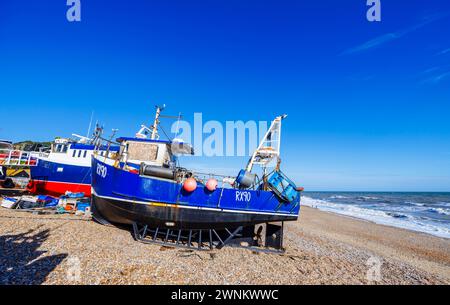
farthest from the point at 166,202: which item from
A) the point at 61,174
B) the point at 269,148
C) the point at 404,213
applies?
the point at 404,213

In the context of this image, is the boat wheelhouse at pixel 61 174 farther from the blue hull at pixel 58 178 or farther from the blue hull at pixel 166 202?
the blue hull at pixel 166 202

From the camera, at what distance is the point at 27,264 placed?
5496 millimetres

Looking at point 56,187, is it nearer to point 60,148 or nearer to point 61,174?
point 61,174

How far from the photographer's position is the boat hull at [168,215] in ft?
27.1

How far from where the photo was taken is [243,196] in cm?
910

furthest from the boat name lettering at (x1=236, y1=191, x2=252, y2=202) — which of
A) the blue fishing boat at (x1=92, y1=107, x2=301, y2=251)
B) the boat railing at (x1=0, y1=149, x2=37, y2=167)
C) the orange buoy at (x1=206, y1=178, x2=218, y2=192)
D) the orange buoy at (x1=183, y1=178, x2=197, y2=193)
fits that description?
the boat railing at (x1=0, y1=149, x2=37, y2=167)

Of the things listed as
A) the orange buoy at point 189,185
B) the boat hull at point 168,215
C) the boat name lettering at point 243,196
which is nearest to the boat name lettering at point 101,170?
the boat hull at point 168,215

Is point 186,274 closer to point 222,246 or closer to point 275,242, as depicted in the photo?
point 222,246

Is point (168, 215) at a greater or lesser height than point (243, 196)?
lesser

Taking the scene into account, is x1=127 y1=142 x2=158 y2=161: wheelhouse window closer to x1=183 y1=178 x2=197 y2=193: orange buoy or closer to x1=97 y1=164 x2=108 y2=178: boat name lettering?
x1=97 y1=164 x2=108 y2=178: boat name lettering

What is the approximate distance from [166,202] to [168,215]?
0.55 m

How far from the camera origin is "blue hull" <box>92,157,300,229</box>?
323 inches
